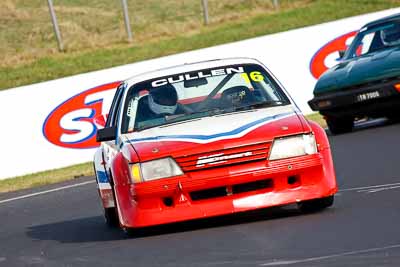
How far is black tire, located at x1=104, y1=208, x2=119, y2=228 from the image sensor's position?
10.7 meters

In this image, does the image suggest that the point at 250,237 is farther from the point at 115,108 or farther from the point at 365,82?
the point at 365,82

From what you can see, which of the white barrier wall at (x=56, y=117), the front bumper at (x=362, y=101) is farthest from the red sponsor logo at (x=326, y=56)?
the front bumper at (x=362, y=101)

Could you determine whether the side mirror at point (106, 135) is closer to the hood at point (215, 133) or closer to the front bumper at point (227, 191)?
the hood at point (215, 133)

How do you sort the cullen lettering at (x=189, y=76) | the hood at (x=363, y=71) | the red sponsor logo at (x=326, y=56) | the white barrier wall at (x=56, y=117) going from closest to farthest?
the cullen lettering at (x=189, y=76), the hood at (x=363, y=71), the white barrier wall at (x=56, y=117), the red sponsor logo at (x=326, y=56)

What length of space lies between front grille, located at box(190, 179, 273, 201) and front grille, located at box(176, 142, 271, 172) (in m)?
0.19

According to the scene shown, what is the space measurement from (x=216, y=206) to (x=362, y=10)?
22426 mm

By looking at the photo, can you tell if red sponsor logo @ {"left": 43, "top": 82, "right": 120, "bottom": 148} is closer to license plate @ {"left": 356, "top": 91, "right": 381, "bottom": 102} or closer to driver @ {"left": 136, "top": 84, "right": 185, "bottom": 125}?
license plate @ {"left": 356, "top": 91, "right": 381, "bottom": 102}

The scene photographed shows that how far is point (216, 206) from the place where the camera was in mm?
8828

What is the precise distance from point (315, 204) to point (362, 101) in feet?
24.8

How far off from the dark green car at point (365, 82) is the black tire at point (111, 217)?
663 centimetres

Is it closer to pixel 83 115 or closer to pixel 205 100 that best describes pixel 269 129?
pixel 205 100

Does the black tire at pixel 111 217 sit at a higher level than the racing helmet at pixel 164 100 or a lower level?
lower

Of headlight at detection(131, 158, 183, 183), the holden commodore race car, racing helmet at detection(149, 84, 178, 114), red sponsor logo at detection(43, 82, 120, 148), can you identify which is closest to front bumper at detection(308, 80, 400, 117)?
red sponsor logo at detection(43, 82, 120, 148)

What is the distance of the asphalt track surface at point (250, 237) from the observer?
7.33 m
